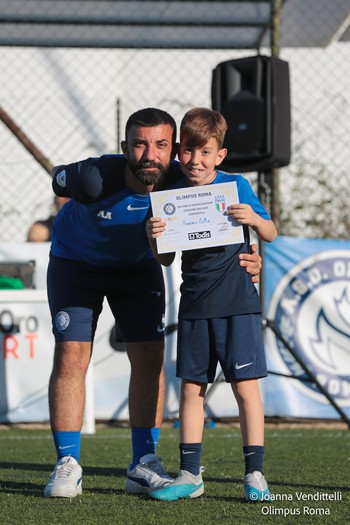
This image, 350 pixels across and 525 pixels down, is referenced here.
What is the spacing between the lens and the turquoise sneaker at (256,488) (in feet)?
11.0

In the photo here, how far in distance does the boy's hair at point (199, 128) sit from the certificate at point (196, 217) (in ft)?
0.54

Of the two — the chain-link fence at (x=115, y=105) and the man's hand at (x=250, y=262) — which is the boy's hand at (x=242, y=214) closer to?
the man's hand at (x=250, y=262)

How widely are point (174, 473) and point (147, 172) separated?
138cm

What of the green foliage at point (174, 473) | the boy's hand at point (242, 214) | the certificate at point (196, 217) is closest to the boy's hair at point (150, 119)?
the certificate at point (196, 217)

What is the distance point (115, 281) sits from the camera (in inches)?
152

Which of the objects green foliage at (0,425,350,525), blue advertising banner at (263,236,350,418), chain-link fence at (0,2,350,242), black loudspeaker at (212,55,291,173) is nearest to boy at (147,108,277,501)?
green foliage at (0,425,350,525)

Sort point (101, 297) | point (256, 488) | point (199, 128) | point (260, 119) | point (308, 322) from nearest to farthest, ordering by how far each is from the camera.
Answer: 1. point (256, 488)
2. point (199, 128)
3. point (101, 297)
4. point (260, 119)
5. point (308, 322)

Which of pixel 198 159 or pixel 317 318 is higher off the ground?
pixel 198 159

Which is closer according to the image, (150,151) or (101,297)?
(150,151)

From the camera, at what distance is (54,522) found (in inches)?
119

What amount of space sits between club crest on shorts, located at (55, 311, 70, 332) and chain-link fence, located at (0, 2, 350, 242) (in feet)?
17.2

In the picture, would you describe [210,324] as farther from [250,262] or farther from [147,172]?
[147,172]

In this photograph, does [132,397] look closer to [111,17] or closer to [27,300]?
[27,300]

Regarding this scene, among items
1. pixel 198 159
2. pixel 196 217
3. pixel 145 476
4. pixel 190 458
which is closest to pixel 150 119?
pixel 198 159
